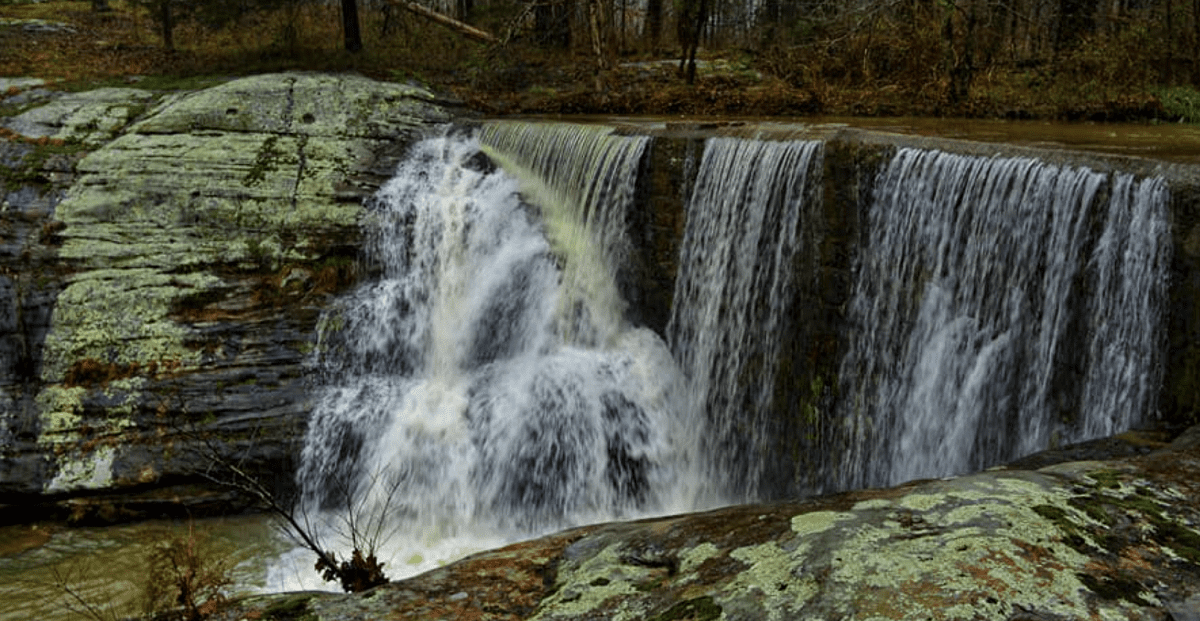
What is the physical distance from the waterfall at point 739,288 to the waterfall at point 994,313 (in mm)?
860

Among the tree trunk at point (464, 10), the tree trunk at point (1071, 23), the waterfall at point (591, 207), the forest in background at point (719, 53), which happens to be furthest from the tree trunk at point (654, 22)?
the waterfall at point (591, 207)

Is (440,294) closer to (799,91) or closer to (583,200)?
(583,200)

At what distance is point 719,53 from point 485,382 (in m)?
10.7

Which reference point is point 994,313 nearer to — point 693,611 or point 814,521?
point 814,521

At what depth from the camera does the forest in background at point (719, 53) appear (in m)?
11.2

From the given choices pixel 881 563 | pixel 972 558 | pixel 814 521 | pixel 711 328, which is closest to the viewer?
pixel 972 558

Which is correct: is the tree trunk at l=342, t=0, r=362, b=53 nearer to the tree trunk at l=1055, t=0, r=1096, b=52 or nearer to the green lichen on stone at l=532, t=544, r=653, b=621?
the tree trunk at l=1055, t=0, r=1096, b=52

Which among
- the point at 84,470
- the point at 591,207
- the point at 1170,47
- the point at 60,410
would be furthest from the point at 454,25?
the point at 1170,47

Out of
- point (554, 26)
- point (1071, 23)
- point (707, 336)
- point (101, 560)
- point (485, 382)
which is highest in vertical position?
point (554, 26)

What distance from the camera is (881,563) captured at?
9.80 ft

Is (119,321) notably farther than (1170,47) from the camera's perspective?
No

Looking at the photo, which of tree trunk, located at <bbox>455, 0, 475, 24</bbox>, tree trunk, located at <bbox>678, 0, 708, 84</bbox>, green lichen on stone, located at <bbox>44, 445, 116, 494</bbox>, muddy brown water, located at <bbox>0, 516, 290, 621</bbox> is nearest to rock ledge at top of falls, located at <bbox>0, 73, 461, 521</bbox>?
green lichen on stone, located at <bbox>44, 445, 116, 494</bbox>

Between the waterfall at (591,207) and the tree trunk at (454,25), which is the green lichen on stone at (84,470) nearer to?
the waterfall at (591,207)

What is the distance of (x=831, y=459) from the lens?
7.65 metres
